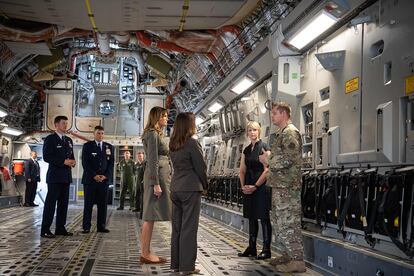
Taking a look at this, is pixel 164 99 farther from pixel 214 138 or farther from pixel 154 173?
pixel 154 173

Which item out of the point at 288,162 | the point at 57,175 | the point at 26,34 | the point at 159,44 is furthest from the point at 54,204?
the point at 159,44

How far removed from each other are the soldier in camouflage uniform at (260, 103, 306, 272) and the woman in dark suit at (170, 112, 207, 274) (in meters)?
0.81

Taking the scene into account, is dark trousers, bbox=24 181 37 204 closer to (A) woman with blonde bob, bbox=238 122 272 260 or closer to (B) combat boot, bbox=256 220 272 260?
(A) woman with blonde bob, bbox=238 122 272 260

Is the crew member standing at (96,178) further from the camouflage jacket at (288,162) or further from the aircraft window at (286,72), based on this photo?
the camouflage jacket at (288,162)

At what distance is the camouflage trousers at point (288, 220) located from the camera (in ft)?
16.7

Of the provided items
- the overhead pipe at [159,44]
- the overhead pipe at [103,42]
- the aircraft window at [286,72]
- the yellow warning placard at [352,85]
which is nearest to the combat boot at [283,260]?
the yellow warning placard at [352,85]

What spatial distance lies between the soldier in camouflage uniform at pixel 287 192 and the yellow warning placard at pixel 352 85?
677 mm

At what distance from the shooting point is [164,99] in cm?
1730

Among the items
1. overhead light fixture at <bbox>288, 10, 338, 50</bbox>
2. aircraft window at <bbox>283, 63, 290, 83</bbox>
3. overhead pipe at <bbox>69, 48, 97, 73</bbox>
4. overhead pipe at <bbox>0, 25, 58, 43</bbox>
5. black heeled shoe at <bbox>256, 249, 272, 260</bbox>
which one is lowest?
black heeled shoe at <bbox>256, 249, 272, 260</bbox>

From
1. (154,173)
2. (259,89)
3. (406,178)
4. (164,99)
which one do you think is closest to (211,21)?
(259,89)

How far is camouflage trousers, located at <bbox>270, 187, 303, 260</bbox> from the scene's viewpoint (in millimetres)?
5078

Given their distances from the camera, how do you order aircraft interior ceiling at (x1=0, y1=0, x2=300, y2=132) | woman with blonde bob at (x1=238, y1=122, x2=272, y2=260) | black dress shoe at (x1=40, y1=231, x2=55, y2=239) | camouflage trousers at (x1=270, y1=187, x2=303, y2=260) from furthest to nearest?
1. aircraft interior ceiling at (x1=0, y1=0, x2=300, y2=132)
2. black dress shoe at (x1=40, y1=231, x2=55, y2=239)
3. woman with blonde bob at (x1=238, y1=122, x2=272, y2=260)
4. camouflage trousers at (x1=270, y1=187, x2=303, y2=260)

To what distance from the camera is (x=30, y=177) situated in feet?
48.9

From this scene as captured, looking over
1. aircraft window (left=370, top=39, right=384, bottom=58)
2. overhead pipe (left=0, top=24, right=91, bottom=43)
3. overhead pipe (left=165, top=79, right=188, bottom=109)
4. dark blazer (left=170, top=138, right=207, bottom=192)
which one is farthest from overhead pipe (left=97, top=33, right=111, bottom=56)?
aircraft window (left=370, top=39, right=384, bottom=58)
